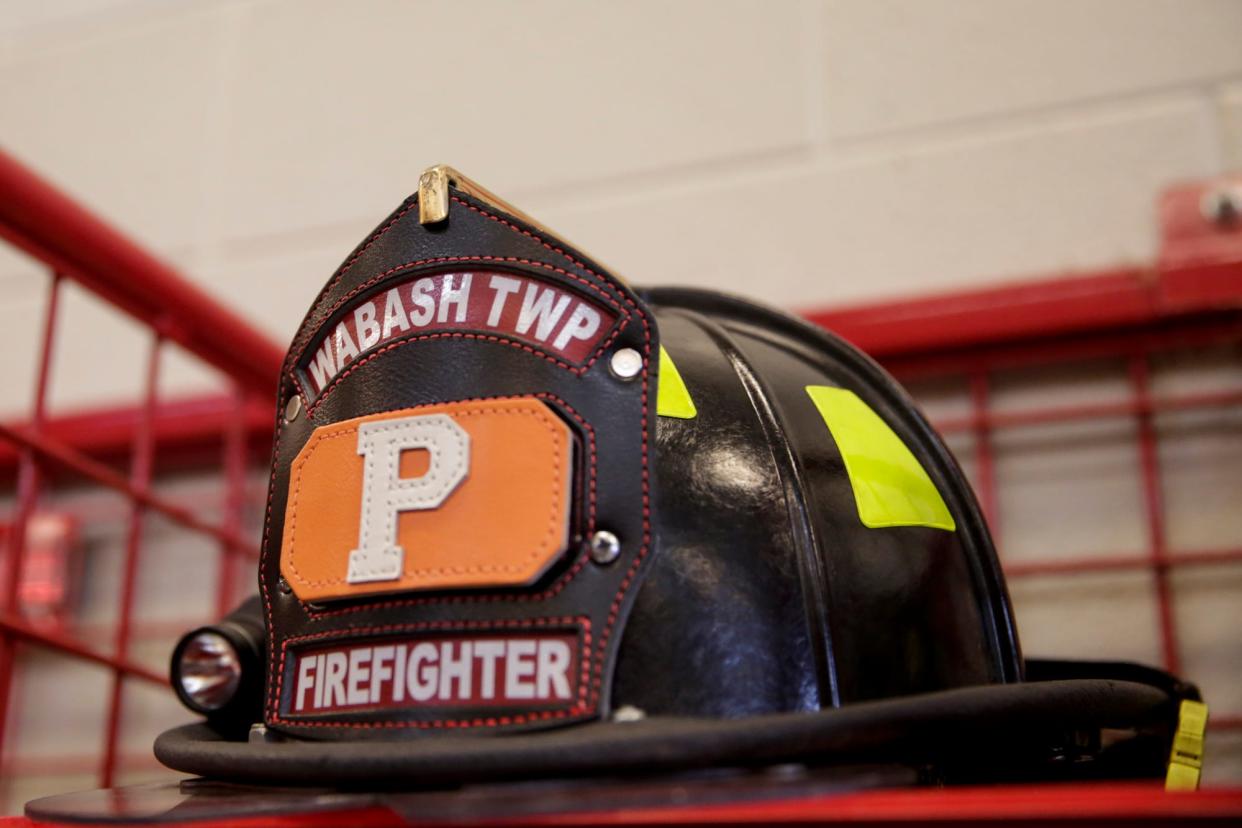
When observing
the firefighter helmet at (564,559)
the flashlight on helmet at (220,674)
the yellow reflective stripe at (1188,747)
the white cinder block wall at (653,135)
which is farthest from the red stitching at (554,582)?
the white cinder block wall at (653,135)

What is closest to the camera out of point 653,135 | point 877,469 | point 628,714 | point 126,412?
point 628,714

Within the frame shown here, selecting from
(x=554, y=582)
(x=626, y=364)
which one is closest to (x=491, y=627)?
(x=554, y=582)

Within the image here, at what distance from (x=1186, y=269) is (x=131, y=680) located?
4.14ft

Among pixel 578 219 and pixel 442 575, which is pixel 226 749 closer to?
pixel 442 575

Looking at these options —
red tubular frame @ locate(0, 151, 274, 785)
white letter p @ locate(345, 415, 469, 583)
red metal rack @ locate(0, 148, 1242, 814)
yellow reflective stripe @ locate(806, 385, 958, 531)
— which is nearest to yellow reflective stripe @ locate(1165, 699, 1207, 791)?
yellow reflective stripe @ locate(806, 385, 958, 531)

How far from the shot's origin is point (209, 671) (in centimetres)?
65

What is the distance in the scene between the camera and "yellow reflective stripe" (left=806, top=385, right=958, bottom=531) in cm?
62

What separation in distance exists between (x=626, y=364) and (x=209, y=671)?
0.31 m

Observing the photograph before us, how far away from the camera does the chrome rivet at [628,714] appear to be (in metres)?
0.51

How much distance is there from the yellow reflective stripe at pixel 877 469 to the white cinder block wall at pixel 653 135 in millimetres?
451

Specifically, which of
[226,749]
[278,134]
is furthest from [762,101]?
[226,749]

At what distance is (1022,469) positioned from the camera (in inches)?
42.7

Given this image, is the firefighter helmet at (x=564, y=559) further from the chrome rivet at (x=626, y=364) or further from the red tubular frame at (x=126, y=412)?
the red tubular frame at (x=126, y=412)

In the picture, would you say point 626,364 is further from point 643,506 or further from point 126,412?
point 126,412
